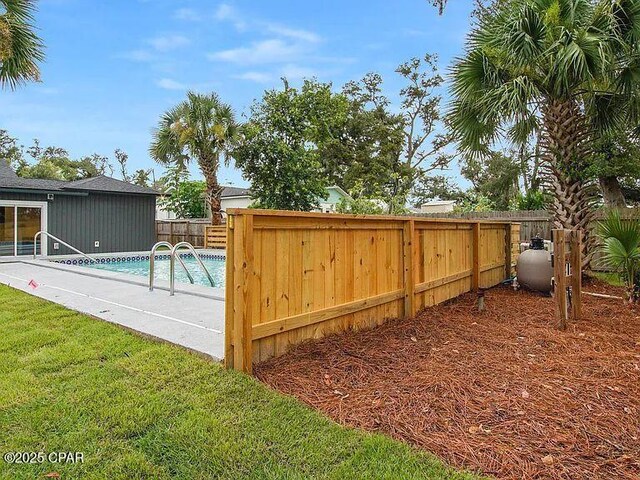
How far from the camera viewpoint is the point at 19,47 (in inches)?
305

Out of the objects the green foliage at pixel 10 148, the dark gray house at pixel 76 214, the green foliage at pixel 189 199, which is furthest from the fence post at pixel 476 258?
the green foliage at pixel 10 148

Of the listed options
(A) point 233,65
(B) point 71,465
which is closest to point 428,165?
(A) point 233,65

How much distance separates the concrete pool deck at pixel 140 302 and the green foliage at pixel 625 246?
5349 mm

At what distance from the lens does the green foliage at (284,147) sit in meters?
14.6

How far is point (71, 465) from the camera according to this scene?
1.92 m

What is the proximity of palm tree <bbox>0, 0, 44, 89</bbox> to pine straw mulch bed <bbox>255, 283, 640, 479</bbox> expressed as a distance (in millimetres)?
8149

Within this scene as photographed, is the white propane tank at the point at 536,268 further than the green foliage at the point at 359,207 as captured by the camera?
No

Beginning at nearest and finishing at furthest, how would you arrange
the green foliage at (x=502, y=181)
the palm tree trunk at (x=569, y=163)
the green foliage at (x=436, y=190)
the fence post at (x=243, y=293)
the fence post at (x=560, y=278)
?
the fence post at (x=243, y=293)
the fence post at (x=560, y=278)
the palm tree trunk at (x=569, y=163)
the green foliage at (x=502, y=181)
the green foliage at (x=436, y=190)

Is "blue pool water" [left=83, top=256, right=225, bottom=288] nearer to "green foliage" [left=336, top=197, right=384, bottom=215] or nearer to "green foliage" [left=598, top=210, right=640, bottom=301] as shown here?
"green foliage" [left=336, top=197, right=384, bottom=215]

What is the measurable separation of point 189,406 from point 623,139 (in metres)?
10.6

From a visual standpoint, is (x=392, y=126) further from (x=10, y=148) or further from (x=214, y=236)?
(x=10, y=148)

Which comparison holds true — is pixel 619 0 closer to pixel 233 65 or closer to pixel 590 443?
pixel 590 443

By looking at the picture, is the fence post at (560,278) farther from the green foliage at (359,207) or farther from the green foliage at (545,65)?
the green foliage at (359,207)

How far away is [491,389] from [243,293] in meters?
1.86
